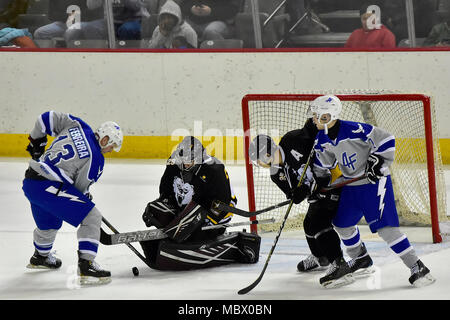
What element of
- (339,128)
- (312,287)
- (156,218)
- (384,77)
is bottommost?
(312,287)

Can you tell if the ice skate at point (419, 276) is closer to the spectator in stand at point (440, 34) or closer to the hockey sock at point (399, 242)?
the hockey sock at point (399, 242)

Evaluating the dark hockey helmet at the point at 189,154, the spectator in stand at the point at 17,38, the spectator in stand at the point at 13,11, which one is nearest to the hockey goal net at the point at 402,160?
the dark hockey helmet at the point at 189,154

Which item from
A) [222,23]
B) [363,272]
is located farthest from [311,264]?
[222,23]

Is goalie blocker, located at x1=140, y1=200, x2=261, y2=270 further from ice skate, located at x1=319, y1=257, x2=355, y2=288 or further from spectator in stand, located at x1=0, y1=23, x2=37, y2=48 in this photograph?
spectator in stand, located at x1=0, y1=23, x2=37, y2=48

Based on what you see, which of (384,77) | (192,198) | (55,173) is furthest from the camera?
(384,77)

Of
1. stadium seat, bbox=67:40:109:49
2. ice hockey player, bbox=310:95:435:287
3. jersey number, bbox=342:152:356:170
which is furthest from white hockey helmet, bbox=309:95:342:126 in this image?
stadium seat, bbox=67:40:109:49

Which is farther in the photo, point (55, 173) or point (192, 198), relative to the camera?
point (192, 198)

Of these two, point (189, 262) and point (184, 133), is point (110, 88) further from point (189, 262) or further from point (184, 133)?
point (189, 262)

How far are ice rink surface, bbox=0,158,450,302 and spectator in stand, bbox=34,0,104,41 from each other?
2.98 meters

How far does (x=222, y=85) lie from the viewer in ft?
26.7

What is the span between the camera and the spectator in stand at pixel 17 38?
855 cm

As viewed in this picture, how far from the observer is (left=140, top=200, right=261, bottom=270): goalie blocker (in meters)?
4.53

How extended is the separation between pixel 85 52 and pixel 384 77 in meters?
2.84
